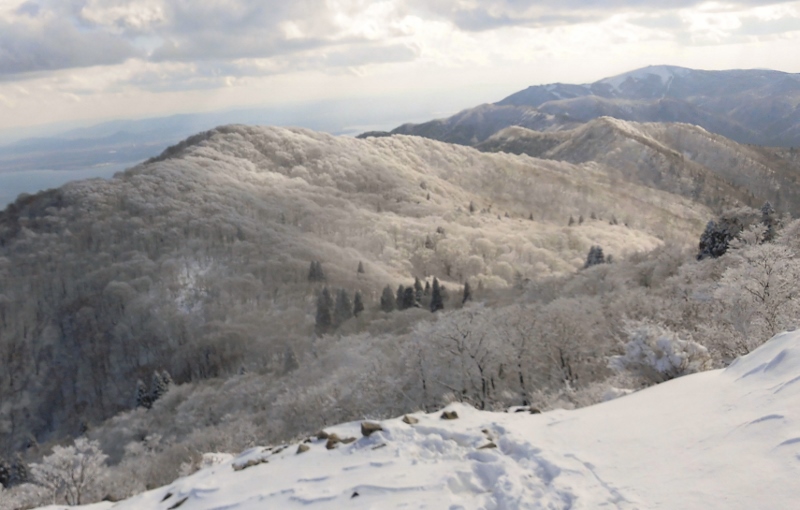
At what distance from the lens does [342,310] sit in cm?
10612

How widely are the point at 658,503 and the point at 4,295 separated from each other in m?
156

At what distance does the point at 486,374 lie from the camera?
135 ft

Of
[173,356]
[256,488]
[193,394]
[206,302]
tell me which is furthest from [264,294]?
[256,488]

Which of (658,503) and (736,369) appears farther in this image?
(736,369)

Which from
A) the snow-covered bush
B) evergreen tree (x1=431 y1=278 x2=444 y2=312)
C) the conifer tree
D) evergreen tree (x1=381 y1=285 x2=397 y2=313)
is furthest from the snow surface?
evergreen tree (x1=381 y1=285 x2=397 y2=313)

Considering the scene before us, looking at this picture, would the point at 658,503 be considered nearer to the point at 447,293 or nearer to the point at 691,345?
the point at 691,345

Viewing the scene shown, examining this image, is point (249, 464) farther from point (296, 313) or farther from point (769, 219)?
point (296, 313)

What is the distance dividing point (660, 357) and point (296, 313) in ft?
324

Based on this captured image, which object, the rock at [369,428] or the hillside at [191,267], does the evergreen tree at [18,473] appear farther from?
the rock at [369,428]

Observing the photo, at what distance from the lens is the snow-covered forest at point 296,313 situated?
35163 mm

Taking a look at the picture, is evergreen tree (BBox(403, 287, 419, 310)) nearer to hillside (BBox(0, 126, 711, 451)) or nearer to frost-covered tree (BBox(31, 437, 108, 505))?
hillside (BBox(0, 126, 711, 451))

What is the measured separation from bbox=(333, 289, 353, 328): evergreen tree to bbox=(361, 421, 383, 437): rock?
284ft

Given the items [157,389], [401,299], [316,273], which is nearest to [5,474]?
[157,389]

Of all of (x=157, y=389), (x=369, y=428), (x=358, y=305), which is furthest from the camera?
(x=358, y=305)
